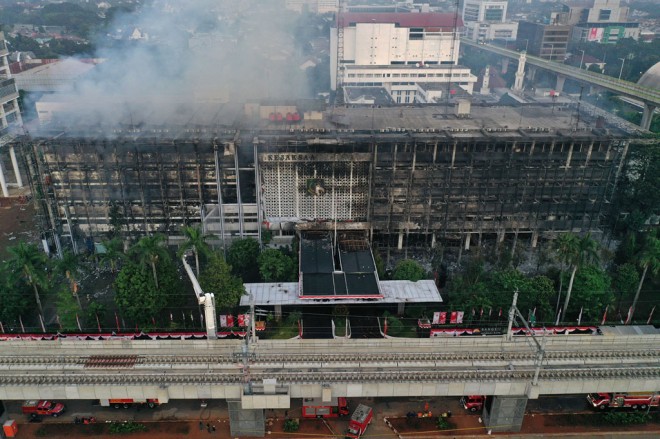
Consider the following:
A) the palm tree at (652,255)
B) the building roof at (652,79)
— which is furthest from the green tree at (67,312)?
the building roof at (652,79)

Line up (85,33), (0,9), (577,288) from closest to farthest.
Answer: (577,288)
(85,33)
(0,9)

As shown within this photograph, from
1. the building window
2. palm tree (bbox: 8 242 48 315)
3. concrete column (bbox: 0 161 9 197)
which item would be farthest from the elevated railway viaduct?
the building window

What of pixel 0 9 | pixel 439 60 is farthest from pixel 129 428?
pixel 0 9

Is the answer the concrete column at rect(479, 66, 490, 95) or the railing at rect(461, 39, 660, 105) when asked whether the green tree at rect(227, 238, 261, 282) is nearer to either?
the railing at rect(461, 39, 660, 105)

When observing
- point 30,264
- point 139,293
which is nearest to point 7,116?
point 30,264

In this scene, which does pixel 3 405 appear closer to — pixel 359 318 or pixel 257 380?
pixel 257 380

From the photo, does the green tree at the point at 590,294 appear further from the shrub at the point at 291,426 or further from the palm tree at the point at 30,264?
the palm tree at the point at 30,264
